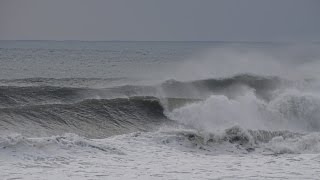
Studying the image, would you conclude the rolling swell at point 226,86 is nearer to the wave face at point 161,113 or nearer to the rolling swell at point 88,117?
the wave face at point 161,113

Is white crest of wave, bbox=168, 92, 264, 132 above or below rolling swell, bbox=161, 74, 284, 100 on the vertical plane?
below

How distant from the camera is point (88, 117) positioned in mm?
13516

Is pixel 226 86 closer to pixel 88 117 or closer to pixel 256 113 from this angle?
pixel 256 113

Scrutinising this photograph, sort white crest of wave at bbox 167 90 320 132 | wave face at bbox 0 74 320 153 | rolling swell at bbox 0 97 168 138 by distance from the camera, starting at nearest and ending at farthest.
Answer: wave face at bbox 0 74 320 153 → rolling swell at bbox 0 97 168 138 → white crest of wave at bbox 167 90 320 132

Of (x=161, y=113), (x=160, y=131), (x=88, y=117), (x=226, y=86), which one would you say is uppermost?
(x=226, y=86)

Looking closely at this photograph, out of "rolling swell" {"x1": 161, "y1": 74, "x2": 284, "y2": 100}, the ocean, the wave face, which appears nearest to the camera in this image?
the ocean

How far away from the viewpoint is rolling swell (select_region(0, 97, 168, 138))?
11.7m

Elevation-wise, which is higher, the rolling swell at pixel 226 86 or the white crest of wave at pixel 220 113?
the rolling swell at pixel 226 86

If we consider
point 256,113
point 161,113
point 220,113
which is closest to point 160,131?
point 220,113

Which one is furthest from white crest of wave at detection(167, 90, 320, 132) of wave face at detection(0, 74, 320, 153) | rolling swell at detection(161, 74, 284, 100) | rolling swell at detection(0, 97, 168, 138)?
rolling swell at detection(161, 74, 284, 100)

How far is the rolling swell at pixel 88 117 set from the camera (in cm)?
1174

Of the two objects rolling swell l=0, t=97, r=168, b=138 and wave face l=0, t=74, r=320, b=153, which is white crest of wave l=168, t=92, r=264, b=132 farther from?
rolling swell l=0, t=97, r=168, b=138

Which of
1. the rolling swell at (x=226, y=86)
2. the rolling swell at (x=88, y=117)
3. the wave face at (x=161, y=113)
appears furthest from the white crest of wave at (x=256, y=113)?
the rolling swell at (x=226, y=86)

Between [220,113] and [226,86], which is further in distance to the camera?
[226,86]
